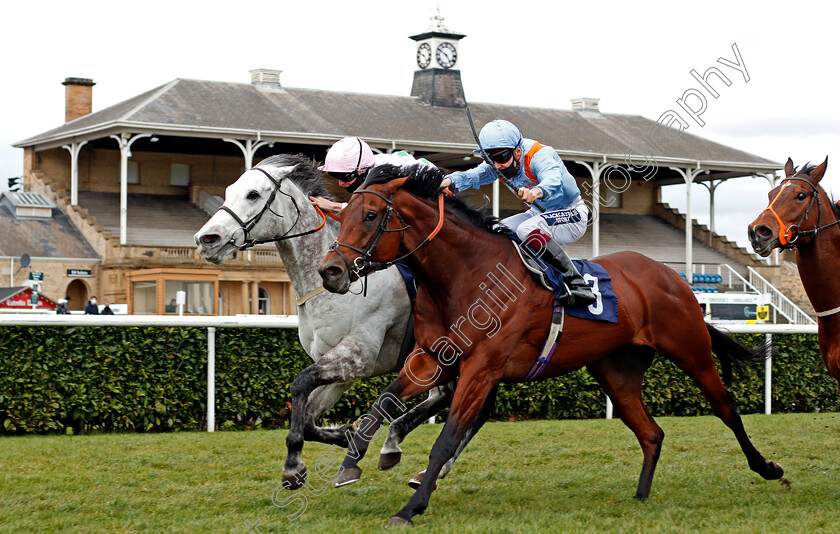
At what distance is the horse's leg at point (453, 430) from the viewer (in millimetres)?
4441

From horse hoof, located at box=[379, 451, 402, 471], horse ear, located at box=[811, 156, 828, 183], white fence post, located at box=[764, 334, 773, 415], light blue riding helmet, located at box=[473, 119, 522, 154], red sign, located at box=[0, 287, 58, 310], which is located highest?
light blue riding helmet, located at box=[473, 119, 522, 154]

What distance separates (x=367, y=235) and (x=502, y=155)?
3.41 feet

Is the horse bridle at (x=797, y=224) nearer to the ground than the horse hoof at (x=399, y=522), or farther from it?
farther from it

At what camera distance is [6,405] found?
802 centimetres

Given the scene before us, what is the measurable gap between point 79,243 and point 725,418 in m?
24.7

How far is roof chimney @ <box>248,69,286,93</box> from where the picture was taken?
31875 mm

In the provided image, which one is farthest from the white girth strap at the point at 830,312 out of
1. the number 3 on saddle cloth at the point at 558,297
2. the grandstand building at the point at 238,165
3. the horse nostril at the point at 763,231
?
the grandstand building at the point at 238,165

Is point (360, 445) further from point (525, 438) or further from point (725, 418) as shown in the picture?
point (525, 438)

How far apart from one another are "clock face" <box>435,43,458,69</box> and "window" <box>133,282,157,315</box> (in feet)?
48.2

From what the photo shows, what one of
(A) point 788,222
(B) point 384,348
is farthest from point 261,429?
(A) point 788,222

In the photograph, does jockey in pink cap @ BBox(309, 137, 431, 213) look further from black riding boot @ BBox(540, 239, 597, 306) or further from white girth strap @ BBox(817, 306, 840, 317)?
white girth strap @ BBox(817, 306, 840, 317)

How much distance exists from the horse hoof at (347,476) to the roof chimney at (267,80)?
2763 centimetres

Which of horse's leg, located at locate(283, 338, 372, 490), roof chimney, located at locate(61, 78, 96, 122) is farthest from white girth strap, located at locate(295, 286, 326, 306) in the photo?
roof chimney, located at locate(61, 78, 96, 122)

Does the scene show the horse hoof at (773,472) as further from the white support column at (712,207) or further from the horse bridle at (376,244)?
the white support column at (712,207)
